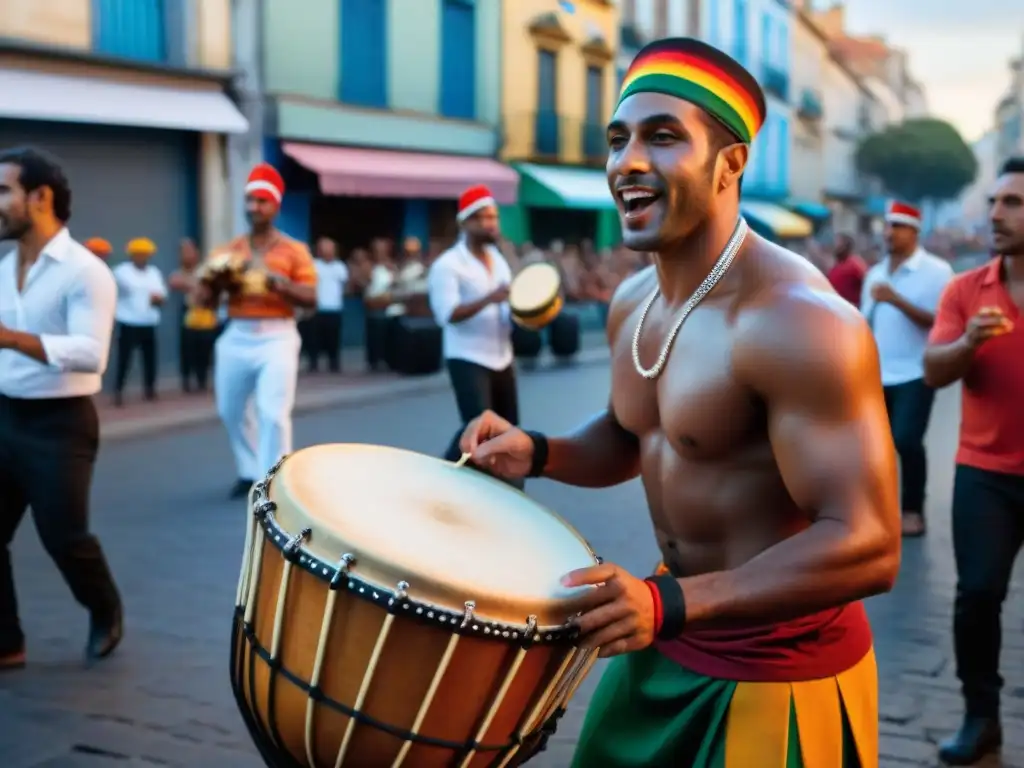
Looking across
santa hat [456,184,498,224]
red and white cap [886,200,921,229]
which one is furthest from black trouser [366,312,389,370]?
red and white cap [886,200,921,229]

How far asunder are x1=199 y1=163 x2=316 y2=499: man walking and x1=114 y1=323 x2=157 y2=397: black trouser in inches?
238

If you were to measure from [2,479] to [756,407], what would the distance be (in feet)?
11.7

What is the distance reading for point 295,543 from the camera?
79.8 inches

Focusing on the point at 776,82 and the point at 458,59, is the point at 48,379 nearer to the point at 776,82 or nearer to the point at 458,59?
the point at 458,59

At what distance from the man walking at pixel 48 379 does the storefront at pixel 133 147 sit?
33.0 feet

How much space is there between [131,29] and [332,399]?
6.28 meters

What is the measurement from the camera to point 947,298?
173 inches

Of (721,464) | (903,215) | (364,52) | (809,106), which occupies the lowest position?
(721,464)

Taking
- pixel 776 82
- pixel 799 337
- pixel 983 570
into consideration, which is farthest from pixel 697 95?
pixel 776 82

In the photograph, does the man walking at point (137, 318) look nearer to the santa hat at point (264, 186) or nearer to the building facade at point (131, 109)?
the building facade at point (131, 109)

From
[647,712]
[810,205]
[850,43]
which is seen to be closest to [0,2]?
A: [647,712]

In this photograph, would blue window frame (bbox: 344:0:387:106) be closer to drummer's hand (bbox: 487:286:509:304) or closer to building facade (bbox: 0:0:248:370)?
building facade (bbox: 0:0:248:370)

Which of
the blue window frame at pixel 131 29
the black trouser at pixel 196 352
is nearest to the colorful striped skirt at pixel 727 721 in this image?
the black trouser at pixel 196 352

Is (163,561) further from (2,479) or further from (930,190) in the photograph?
(930,190)
